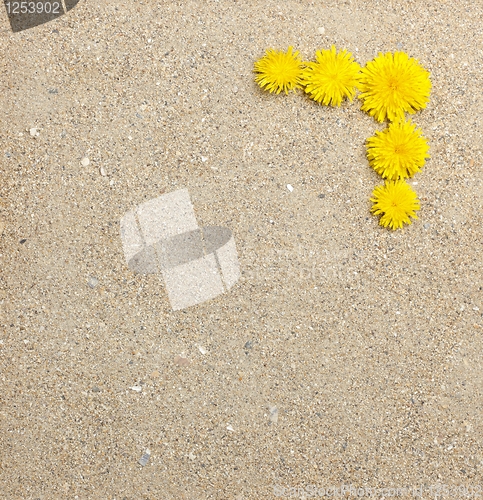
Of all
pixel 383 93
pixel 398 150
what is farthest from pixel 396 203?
pixel 383 93

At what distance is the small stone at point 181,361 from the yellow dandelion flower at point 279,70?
981 mm

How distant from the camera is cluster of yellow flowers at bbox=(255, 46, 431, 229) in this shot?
145 centimetres

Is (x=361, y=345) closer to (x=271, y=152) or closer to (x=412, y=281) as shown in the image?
(x=412, y=281)

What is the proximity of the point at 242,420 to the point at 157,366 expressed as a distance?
34cm

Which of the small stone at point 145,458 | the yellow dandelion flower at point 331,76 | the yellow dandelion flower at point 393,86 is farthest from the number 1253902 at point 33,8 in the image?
the small stone at point 145,458

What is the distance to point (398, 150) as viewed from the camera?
1443 millimetres

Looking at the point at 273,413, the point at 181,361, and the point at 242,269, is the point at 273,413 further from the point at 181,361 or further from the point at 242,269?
the point at 242,269

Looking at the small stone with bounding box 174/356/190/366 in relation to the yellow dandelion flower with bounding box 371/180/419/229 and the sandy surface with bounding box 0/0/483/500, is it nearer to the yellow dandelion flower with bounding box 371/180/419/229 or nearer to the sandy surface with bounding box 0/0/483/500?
the sandy surface with bounding box 0/0/483/500

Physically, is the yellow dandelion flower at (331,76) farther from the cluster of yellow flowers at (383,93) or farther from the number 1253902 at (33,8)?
the number 1253902 at (33,8)

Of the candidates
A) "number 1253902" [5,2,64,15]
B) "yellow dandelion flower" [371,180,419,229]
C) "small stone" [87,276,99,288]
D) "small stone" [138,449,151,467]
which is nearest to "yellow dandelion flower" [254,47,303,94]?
"yellow dandelion flower" [371,180,419,229]

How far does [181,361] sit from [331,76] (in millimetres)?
1097

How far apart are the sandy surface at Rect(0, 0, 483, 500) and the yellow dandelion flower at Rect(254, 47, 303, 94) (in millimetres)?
51

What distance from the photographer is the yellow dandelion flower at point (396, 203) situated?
146 centimetres

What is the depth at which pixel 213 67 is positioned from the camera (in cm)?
155
